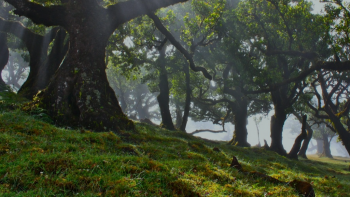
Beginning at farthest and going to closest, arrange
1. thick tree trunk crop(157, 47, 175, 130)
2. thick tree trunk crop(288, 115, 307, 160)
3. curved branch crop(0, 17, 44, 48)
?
thick tree trunk crop(157, 47, 175, 130)
thick tree trunk crop(288, 115, 307, 160)
curved branch crop(0, 17, 44, 48)

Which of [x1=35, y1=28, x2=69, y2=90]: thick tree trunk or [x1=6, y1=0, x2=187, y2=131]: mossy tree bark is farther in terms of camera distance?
[x1=35, y1=28, x2=69, y2=90]: thick tree trunk

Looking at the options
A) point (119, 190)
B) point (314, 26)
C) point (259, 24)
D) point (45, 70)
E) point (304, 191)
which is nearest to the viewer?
point (119, 190)

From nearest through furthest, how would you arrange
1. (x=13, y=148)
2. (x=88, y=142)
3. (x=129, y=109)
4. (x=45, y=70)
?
(x=13, y=148) < (x=88, y=142) < (x=45, y=70) < (x=129, y=109)

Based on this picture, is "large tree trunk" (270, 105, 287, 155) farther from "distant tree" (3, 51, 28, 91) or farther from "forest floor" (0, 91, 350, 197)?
"distant tree" (3, 51, 28, 91)

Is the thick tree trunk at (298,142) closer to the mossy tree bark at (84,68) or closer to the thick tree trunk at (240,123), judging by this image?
the thick tree trunk at (240,123)

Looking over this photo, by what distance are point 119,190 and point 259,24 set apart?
1788cm

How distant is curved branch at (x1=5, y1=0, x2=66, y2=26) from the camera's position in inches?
344

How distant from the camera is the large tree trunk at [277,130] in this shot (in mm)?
19391

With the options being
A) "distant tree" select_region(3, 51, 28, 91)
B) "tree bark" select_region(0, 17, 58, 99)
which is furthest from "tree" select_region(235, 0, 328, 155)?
"distant tree" select_region(3, 51, 28, 91)

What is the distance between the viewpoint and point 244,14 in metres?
18.0

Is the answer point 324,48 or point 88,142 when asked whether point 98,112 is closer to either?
point 88,142

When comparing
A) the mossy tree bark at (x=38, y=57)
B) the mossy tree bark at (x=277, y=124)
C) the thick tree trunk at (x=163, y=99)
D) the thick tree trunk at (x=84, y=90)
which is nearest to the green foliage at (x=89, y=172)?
the thick tree trunk at (x=84, y=90)

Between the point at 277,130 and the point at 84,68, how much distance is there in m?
17.3

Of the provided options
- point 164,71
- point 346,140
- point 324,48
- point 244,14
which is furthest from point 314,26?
point 164,71
